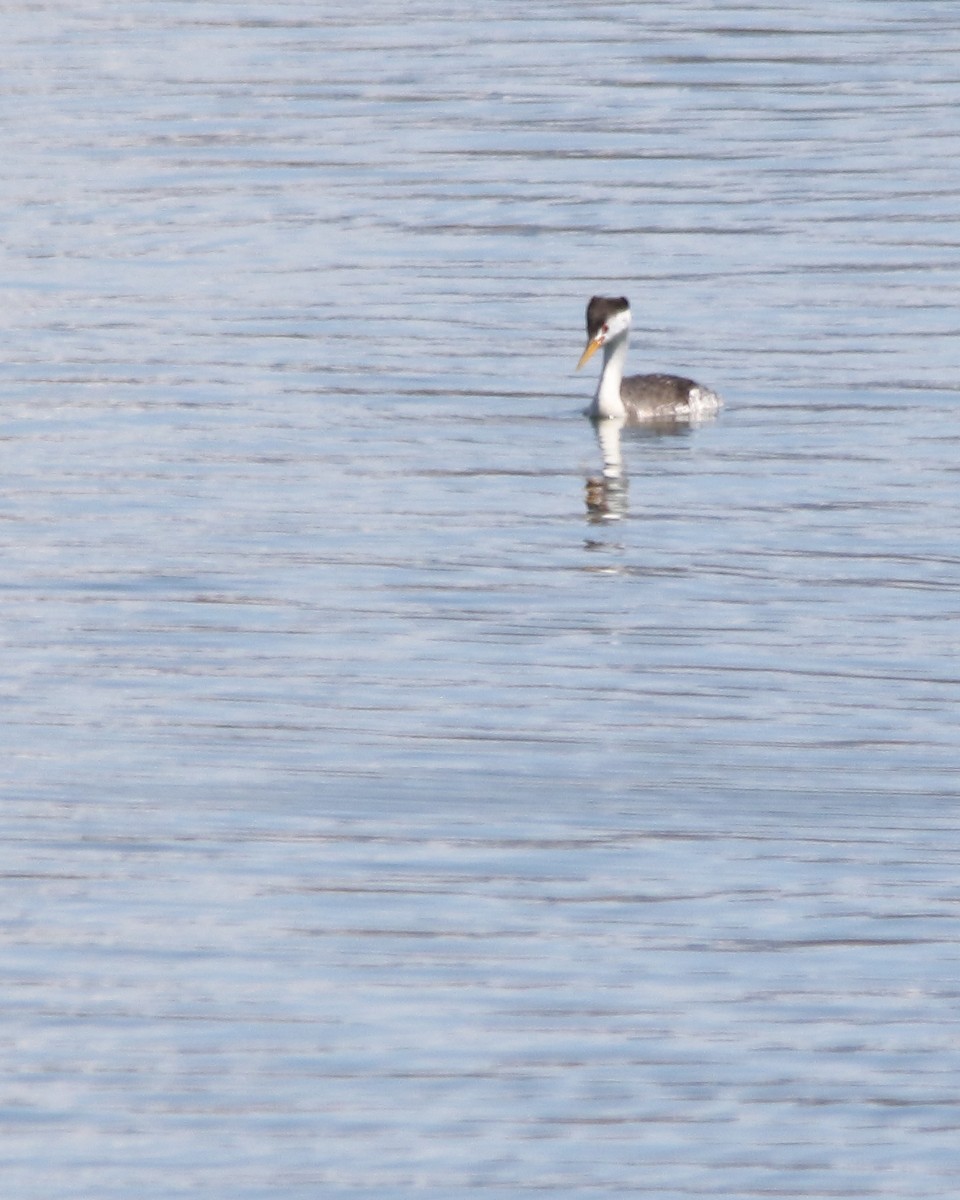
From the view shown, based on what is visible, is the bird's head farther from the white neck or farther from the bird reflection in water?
the bird reflection in water

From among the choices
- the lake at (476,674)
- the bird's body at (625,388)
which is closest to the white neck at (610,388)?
the bird's body at (625,388)

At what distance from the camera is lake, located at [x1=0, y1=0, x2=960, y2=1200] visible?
10484 millimetres

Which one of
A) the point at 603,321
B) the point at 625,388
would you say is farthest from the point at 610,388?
the point at 603,321

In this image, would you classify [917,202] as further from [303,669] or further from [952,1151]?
[952,1151]

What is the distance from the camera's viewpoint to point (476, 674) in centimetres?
1514

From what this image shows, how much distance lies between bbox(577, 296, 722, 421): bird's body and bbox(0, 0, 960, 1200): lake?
19 centimetres

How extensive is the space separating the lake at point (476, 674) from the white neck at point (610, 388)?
0.24 meters

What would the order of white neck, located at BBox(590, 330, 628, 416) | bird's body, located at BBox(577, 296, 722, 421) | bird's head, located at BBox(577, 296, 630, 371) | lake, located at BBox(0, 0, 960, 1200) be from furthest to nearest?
1. bird's head, located at BBox(577, 296, 630, 371)
2. white neck, located at BBox(590, 330, 628, 416)
3. bird's body, located at BBox(577, 296, 722, 421)
4. lake, located at BBox(0, 0, 960, 1200)

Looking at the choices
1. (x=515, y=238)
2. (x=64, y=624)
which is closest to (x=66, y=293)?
(x=515, y=238)

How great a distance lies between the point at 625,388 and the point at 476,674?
6997mm

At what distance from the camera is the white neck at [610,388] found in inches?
854


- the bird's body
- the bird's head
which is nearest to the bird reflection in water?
the bird's body

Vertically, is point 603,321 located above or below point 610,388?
above

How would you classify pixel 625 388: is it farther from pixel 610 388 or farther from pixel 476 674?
pixel 476 674
